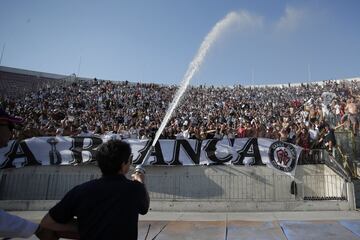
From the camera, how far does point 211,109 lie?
81.0 feet

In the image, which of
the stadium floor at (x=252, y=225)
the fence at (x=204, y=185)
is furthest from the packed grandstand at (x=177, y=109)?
the stadium floor at (x=252, y=225)

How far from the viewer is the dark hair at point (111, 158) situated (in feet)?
7.77

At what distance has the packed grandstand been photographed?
43.0ft

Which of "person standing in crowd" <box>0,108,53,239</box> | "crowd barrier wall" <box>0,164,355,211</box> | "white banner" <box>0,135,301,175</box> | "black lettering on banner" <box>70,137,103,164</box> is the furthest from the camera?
"black lettering on banner" <box>70,137,103,164</box>

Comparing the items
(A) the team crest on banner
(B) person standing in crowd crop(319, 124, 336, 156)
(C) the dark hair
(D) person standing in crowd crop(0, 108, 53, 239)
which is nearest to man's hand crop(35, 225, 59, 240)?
(D) person standing in crowd crop(0, 108, 53, 239)

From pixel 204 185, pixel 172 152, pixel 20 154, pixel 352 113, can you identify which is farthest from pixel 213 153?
pixel 20 154

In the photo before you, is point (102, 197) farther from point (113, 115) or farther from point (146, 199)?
point (113, 115)

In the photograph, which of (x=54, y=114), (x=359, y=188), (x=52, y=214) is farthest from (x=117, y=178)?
(x=54, y=114)

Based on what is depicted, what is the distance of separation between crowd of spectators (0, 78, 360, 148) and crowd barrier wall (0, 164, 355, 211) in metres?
1.51

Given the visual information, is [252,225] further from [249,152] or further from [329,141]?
[329,141]

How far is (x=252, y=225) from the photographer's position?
7.80 meters

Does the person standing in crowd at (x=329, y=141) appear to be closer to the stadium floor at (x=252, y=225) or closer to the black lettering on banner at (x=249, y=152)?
the black lettering on banner at (x=249, y=152)

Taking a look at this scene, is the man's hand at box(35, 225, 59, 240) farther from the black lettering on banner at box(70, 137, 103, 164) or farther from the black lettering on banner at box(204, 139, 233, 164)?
the black lettering on banner at box(70, 137, 103, 164)

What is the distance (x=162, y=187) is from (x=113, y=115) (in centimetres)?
1212
